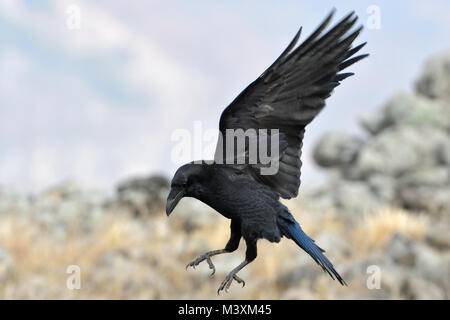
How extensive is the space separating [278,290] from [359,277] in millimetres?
954

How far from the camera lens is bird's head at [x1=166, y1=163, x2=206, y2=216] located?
5.61 ft

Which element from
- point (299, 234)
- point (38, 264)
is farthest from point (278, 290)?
point (299, 234)

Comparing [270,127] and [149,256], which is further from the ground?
[149,256]

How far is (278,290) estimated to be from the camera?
23.6 ft

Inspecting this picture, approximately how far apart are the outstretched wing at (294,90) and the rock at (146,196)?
7424 millimetres

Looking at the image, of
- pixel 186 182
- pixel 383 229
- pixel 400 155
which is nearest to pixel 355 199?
pixel 383 229

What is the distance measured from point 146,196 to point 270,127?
7.70 meters

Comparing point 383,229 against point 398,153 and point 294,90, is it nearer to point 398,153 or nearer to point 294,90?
point 398,153

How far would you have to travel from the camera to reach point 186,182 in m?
1.74

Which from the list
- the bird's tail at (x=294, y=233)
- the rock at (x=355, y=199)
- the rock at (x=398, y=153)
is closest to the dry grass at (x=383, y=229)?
the rock at (x=355, y=199)

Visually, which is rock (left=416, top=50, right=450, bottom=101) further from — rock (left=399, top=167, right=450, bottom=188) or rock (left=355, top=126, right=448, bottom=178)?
rock (left=399, top=167, right=450, bottom=188)

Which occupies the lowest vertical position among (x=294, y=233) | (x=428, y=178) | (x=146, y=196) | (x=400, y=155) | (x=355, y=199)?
(x=294, y=233)
